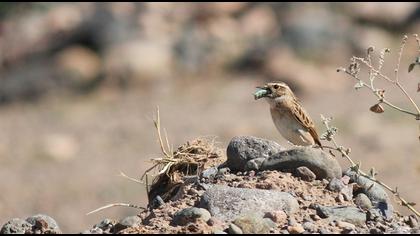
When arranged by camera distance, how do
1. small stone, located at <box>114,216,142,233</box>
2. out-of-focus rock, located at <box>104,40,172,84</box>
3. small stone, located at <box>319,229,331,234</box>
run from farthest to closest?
1. out-of-focus rock, located at <box>104,40,172,84</box>
2. small stone, located at <box>114,216,142,233</box>
3. small stone, located at <box>319,229,331,234</box>

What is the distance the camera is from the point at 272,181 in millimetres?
7609

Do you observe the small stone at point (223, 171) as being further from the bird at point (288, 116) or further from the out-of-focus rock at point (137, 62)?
the out-of-focus rock at point (137, 62)

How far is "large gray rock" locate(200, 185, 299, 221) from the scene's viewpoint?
7.09 metres

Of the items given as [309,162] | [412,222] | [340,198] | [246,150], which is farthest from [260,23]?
[412,222]

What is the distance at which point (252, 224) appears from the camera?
6.71 m

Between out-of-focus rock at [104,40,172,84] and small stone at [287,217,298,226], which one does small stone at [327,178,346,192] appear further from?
out-of-focus rock at [104,40,172,84]

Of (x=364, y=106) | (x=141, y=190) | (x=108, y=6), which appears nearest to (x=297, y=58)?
(x=364, y=106)

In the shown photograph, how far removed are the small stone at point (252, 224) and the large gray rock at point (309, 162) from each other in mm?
1046

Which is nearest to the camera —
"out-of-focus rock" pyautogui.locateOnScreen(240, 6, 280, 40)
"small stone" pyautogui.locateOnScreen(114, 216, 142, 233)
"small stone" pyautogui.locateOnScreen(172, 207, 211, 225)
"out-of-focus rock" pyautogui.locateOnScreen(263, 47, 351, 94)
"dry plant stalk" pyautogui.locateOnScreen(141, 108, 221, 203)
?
"small stone" pyautogui.locateOnScreen(172, 207, 211, 225)

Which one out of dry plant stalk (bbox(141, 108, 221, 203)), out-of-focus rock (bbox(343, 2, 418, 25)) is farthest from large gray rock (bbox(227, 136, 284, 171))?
out-of-focus rock (bbox(343, 2, 418, 25))

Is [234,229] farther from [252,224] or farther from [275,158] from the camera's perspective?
[275,158]

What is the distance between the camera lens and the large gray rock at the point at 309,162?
7.78 m

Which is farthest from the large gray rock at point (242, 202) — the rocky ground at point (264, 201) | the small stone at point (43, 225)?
the small stone at point (43, 225)

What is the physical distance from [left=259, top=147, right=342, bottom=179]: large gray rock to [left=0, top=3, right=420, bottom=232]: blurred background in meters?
12.2
